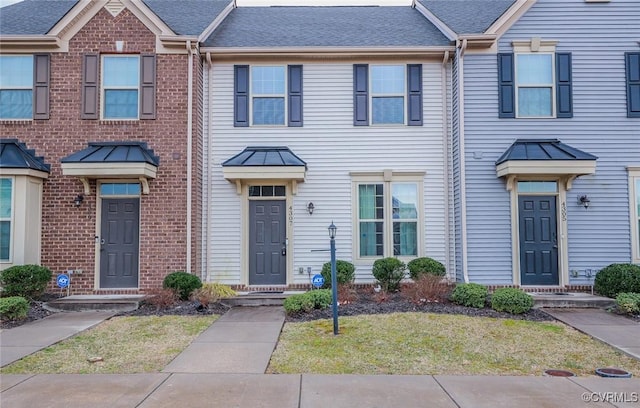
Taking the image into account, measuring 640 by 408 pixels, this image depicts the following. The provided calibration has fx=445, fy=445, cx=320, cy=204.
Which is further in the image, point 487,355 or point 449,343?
point 449,343

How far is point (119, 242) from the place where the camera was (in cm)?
1029


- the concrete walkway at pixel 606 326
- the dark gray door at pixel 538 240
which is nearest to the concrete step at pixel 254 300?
the concrete walkway at pixel 606 326

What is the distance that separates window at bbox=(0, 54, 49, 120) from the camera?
33.8 feet

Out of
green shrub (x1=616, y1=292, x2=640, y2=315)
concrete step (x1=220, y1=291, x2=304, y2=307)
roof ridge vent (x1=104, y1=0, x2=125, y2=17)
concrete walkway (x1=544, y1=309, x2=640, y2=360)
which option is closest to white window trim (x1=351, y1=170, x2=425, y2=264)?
concrete step (x1=220, y1=291, x2=304, y2=307)

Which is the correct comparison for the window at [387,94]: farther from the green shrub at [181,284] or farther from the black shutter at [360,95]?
the green shrub at [181,284]

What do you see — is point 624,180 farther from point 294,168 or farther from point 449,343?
point 294,168

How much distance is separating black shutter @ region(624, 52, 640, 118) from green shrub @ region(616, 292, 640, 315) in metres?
4.52

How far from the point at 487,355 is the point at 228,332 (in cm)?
395

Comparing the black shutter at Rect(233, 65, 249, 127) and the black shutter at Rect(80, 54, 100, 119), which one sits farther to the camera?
the black shutter at Rect(233, 65, 249, 127)

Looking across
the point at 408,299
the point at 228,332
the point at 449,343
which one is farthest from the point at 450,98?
the point at 228,332

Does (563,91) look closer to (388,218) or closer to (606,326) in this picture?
(388,218)

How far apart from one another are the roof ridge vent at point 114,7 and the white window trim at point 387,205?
6.69 m

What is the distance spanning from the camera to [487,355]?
6070mm

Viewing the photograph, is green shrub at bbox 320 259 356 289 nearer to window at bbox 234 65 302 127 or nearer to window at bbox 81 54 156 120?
window at bbox 234 65 302 127
